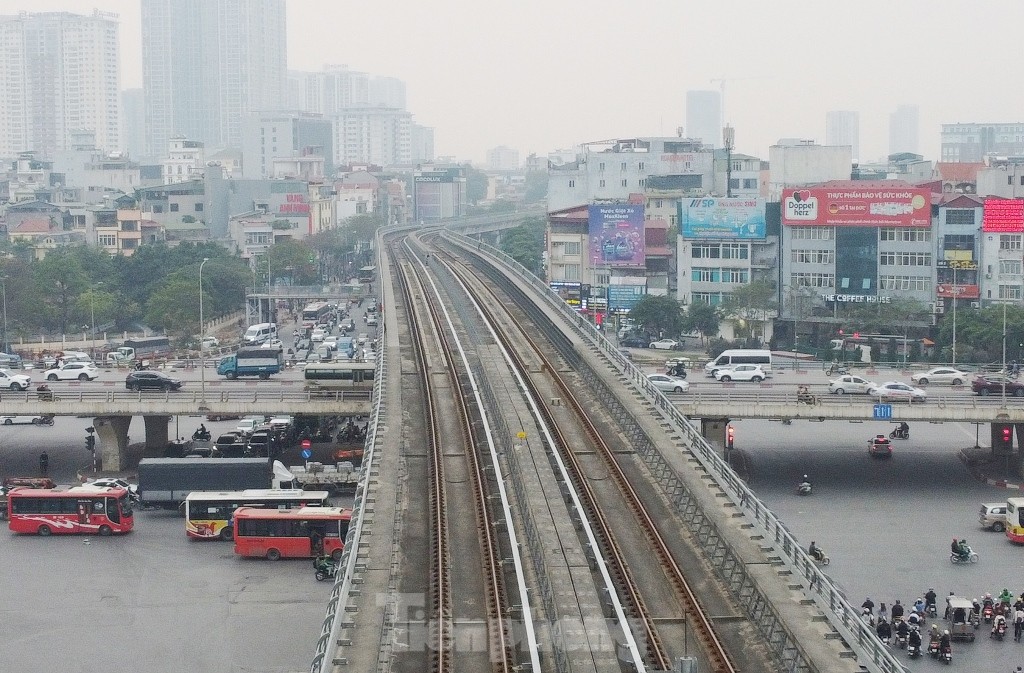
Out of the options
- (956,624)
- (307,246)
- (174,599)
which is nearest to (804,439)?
(956,624)

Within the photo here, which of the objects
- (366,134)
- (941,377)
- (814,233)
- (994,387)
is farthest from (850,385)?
(366,134)

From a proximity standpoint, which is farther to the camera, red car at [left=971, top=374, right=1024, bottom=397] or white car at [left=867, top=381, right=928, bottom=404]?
red car at [left=971, top=374, right=1024, bottom=397]

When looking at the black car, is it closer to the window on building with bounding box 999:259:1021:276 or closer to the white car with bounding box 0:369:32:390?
the white car with bounding box 0:369:32:390

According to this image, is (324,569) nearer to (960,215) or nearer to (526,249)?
(960,215)

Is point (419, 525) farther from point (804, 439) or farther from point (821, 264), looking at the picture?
point (821, 264)

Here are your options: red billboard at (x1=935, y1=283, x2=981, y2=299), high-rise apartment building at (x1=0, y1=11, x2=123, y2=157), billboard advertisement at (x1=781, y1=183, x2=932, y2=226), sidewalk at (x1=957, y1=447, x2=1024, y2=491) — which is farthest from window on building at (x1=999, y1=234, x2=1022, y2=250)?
high-rise apartment building at (x1=0, y1=11, x2=123, y2=157)

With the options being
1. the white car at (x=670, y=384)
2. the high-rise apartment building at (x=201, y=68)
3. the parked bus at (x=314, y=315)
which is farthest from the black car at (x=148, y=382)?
the high-rise apartment building at (x=201, y=68)

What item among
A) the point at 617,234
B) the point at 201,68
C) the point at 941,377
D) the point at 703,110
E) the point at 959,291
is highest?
the point at 201,68
